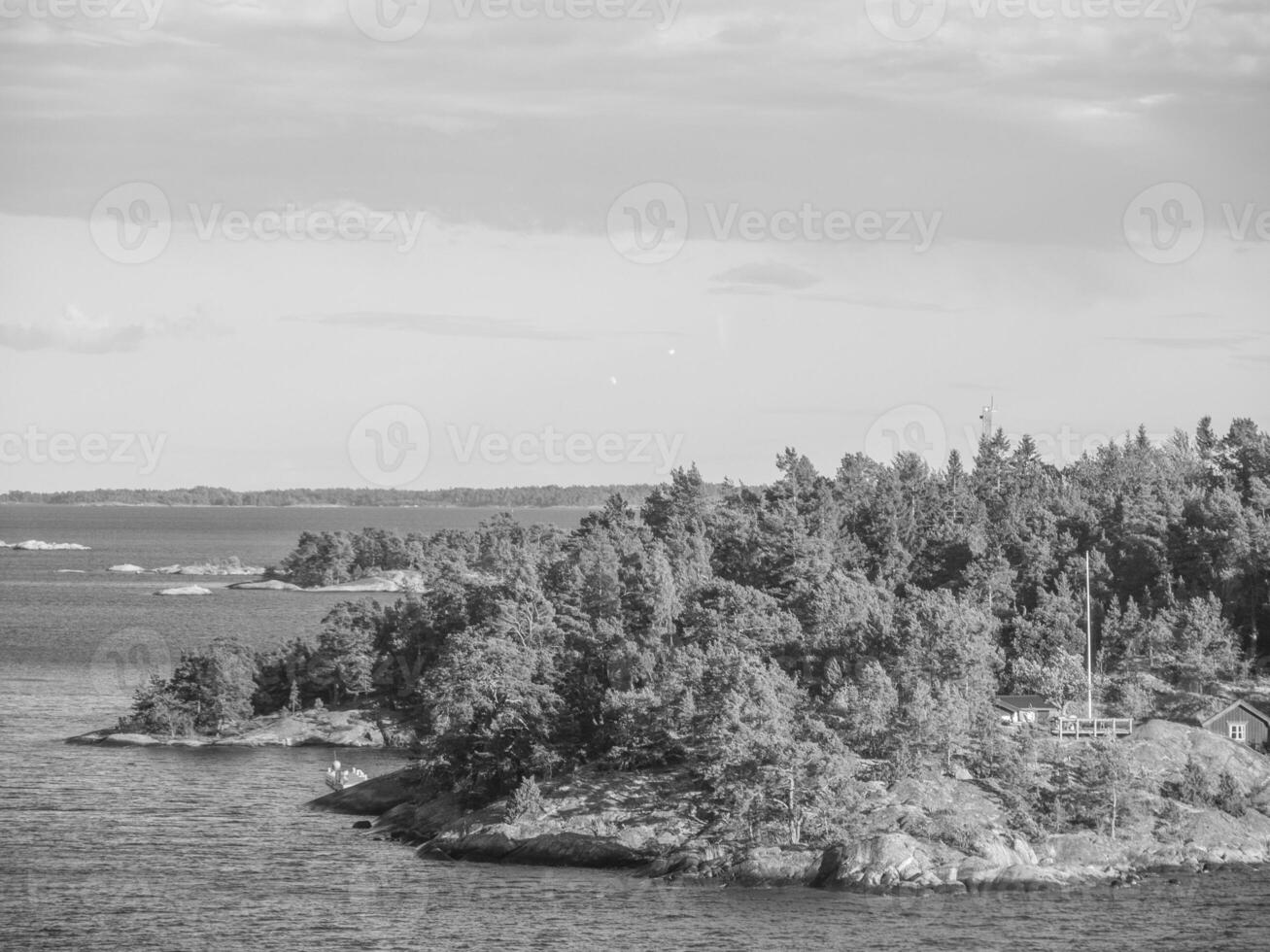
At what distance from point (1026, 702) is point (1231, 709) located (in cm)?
1040

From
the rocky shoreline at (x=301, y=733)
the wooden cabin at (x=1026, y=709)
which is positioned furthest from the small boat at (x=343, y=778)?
the wooden cabin at (x=1026, y=709)

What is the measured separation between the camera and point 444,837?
77.6 m

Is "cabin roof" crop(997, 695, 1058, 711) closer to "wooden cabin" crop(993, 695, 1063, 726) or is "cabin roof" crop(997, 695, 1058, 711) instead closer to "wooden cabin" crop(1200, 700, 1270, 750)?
"wooden cabin" crop(993, 695, 1063, 726)

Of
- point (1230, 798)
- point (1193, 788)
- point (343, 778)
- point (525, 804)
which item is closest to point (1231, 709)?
point (1230, 798)

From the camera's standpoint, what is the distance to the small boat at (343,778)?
301 ft

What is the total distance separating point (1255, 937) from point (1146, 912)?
Result: 481 cm

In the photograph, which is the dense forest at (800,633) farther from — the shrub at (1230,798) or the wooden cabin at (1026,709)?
the shrub at (1230,798)

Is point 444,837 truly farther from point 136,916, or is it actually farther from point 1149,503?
point 1149,503

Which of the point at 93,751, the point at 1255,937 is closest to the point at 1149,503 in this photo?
the point at 1255,937

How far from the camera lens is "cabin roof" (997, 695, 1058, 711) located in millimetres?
86938

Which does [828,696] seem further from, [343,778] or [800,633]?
[343,778]

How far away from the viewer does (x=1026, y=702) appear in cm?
8800

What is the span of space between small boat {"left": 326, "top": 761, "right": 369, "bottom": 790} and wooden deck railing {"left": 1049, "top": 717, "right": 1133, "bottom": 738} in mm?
37986

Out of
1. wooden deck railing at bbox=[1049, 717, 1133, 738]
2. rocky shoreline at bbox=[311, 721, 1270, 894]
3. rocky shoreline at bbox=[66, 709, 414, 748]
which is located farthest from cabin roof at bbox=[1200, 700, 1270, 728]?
rocky shoreline at bbox=[66, 709, 414, 748]
